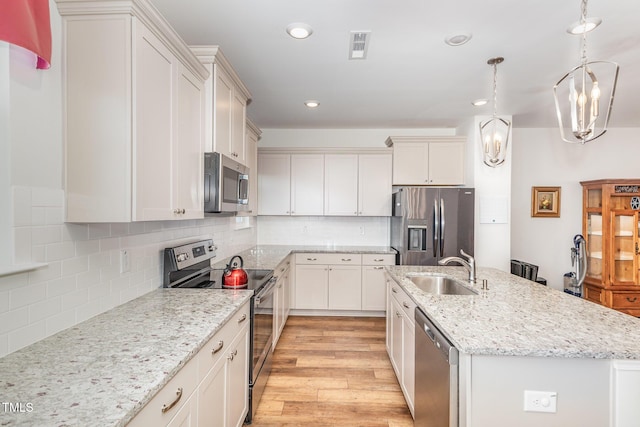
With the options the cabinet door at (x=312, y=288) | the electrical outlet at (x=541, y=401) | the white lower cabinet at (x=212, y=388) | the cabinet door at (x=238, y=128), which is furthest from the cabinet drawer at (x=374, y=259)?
the electrical outlet at (x=541, y=401)

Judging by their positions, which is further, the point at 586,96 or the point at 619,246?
the point at 619,246

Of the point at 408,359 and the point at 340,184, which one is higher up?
the point at 340,184

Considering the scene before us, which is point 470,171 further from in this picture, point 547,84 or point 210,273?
point 210,273

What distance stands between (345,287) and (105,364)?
3.32 m

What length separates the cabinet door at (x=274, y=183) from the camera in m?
4.40

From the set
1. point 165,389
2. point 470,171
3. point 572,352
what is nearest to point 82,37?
point 165,389

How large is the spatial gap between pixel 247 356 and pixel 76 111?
163cm

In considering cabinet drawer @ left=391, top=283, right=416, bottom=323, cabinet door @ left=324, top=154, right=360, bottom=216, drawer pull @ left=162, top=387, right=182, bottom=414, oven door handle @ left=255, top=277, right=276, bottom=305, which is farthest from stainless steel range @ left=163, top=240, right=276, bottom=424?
cabinet door @ left=324, top=154, right=360, bottom=216

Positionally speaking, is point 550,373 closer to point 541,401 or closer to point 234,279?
point 541,401

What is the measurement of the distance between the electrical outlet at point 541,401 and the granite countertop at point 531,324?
185 mm

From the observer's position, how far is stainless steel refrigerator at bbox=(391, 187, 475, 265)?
11.9ft

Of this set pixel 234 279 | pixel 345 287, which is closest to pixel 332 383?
pixel 234 279

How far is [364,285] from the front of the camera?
412 centimetres

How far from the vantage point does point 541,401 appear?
4.10ft
